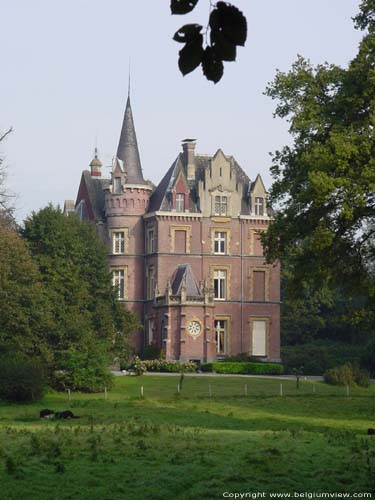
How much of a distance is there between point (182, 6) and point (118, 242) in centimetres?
6469

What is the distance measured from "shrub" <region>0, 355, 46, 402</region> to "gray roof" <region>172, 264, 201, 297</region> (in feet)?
81.4

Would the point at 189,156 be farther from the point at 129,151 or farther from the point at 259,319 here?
the point at 259,319

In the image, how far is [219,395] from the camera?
4531 cm

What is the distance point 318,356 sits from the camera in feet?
217

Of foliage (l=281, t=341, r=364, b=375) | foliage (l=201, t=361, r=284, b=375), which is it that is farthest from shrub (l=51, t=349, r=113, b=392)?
foliage (l=281, t=341, r=364, b=375)

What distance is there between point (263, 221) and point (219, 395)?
25667mm

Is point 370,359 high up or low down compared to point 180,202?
down

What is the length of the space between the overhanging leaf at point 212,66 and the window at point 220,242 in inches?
2512

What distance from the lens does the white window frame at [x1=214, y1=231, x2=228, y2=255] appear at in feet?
227

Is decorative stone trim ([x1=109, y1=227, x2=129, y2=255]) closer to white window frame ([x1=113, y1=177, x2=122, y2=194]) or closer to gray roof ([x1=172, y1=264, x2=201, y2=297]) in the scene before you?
white window frame ([x1=113, y1=177, x2=122, y2=194])

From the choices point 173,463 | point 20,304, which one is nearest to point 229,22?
point 173,463

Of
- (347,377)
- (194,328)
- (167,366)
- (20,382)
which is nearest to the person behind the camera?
(20,382)

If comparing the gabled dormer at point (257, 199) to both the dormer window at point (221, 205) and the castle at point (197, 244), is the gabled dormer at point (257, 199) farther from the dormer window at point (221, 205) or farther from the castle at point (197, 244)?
the dormer window at point (221, 205)

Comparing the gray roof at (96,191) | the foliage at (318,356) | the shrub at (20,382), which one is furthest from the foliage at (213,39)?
the gray roof at (96,191)
